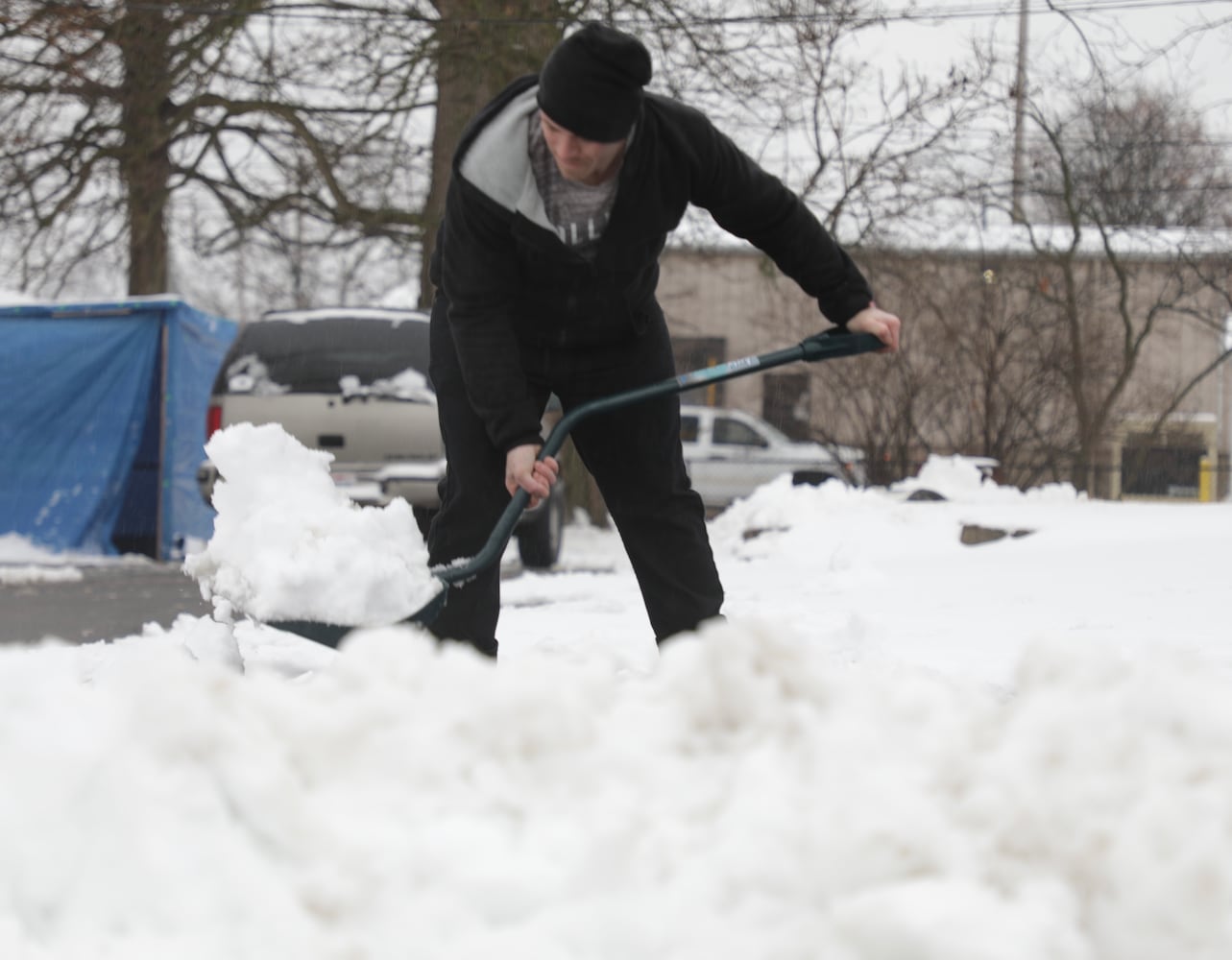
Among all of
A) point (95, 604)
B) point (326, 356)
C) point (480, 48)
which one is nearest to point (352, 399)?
point (326, 356)

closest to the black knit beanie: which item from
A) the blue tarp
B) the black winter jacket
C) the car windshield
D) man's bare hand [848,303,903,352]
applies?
the black winter jacket

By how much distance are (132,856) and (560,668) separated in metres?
0.57

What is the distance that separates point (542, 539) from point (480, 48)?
485 centimetres

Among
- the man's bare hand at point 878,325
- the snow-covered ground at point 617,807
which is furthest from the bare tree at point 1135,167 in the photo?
the snow-covered ground at point 617,807

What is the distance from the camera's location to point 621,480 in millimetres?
3355

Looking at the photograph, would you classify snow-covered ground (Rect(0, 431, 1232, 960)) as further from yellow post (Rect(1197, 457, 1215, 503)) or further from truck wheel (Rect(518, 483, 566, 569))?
yellow post (Rect(1197, 457, 1215, 503))

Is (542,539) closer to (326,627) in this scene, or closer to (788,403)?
(326,627)

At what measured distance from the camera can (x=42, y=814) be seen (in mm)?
1591

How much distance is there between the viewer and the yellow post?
65.6 ft

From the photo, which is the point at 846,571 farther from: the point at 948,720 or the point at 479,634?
the point at 948,720

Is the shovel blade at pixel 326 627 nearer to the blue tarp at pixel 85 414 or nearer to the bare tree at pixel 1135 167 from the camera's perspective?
the blue tarp at pixel 85 414

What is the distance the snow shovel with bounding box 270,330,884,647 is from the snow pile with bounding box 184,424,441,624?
0.17ft

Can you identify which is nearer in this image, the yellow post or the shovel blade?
the shovel blade

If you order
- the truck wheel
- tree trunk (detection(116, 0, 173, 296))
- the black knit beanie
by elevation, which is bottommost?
the truck wheel
